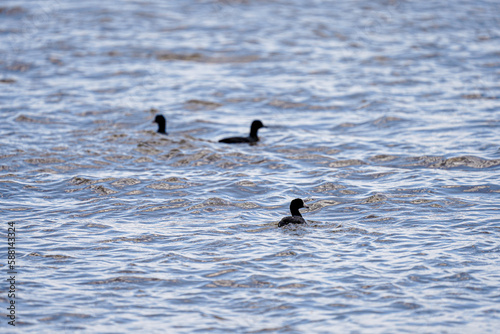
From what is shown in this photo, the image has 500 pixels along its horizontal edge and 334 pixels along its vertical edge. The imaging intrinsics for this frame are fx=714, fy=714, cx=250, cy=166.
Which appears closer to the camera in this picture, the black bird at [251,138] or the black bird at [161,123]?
the black bird at [251,138]

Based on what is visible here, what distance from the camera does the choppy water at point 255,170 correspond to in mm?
9297

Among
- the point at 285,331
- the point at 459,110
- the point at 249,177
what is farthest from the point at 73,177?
the point at 459,110

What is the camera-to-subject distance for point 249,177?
1472 cm

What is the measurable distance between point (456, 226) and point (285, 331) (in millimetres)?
4511

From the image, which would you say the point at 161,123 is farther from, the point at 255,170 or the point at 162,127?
the point at 255,170

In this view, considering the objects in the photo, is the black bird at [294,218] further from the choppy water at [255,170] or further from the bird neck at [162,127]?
the bird neck at [162,127]

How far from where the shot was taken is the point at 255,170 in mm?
15320

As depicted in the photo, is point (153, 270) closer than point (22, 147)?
Yes

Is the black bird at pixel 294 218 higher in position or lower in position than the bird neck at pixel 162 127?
lower

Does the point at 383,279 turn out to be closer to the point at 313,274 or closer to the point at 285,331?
the point at 313,274

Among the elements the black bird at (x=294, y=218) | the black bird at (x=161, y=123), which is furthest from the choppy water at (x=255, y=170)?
the black bird at (x=161, y=123)

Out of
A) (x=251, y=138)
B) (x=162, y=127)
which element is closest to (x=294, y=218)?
(x=251, y=138)

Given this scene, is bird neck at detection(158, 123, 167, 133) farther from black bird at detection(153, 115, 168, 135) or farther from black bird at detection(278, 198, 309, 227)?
black bird at detection(278, 198, 309, 227)

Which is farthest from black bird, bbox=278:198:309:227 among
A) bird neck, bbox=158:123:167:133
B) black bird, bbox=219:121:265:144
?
bird neck, bbox=158:123:167:133
